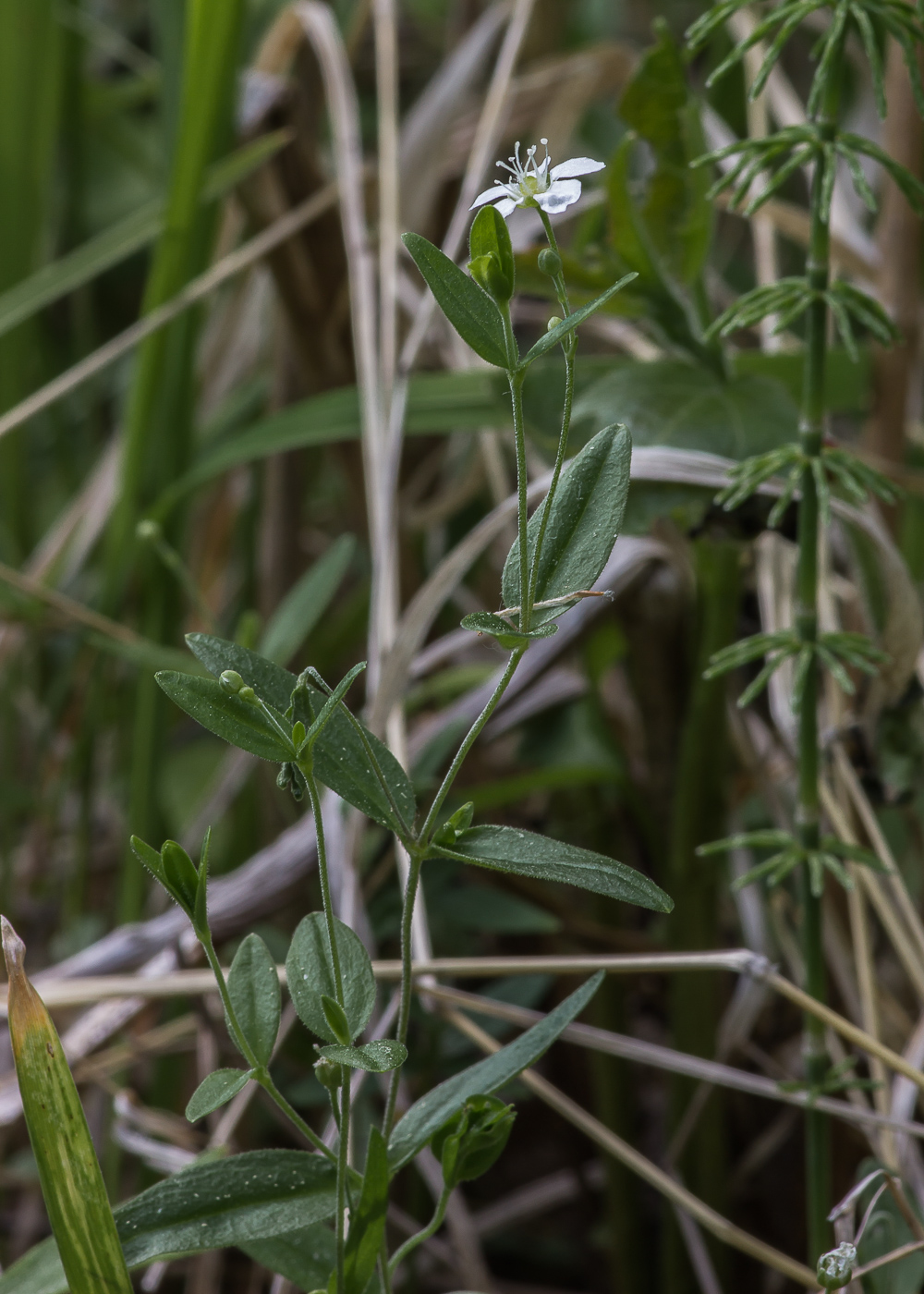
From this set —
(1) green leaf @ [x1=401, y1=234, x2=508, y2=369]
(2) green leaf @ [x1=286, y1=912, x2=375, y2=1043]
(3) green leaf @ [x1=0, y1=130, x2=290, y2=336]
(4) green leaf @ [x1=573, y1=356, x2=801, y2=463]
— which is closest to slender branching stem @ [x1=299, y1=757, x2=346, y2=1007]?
(2) green leaf @ [x1=286, y1=912, x2=375, y2=1043]

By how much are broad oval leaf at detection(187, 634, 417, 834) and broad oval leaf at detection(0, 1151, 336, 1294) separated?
0.10 meters

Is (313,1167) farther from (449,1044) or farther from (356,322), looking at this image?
(356,322)

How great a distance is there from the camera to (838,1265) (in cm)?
34

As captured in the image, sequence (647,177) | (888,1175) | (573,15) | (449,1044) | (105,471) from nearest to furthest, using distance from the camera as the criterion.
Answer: (888,1175) → (647,177) → (449,1044) → (105,471) → (573,15)

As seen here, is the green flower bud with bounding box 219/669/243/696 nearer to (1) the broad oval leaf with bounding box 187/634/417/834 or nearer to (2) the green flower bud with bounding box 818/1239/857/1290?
(1) the broad oval leaf with bounding box 187/634/417/834

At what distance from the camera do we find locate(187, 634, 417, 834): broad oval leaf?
310 millimetres

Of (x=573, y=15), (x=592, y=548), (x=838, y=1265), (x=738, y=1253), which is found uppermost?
(x=573, y=15)

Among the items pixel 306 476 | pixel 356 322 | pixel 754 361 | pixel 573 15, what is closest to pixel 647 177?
pixel 754 361

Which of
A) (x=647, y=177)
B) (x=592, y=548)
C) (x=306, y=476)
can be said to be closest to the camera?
(x=592, y=548)

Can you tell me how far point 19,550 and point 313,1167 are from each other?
2.30 feet

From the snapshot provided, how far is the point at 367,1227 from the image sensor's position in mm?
332

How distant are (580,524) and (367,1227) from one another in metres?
0.20

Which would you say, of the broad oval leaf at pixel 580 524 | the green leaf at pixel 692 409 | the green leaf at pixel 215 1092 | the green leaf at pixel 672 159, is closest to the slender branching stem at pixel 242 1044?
the green leaf at pixel 215 1092

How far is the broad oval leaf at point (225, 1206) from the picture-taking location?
1.05 feet
